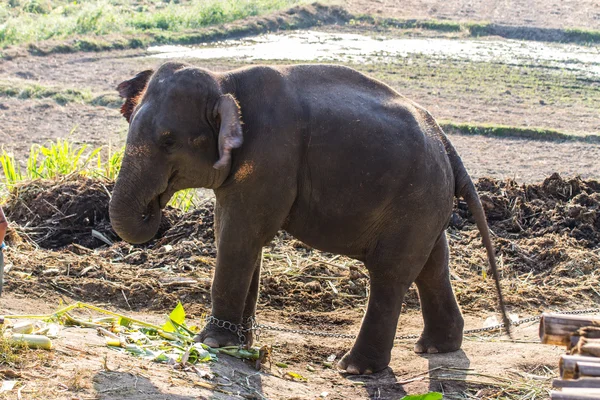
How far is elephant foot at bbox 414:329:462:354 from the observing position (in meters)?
7.58

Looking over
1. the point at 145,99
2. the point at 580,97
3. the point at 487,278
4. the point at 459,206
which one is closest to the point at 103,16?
the point at 580,97

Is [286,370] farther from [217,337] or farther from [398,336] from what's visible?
[398,336]

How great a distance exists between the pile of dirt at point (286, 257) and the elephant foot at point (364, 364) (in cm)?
143

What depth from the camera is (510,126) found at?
15969 millimetres

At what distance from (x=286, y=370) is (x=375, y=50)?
15892mm

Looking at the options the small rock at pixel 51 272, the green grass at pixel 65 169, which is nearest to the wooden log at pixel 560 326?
the small rock at pixel 51 272

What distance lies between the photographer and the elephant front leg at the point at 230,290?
6.70m

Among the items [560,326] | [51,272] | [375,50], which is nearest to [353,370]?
[560,326]

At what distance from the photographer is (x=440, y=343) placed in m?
7.58

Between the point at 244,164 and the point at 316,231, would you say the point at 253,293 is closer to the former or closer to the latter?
the point at 316,231

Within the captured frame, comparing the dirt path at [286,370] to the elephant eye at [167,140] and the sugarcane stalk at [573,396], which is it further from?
the sugarcane stalk at [573,396]

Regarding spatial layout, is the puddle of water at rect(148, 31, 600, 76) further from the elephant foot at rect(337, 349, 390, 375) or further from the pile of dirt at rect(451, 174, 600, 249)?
the elephant foot at rect(337, 349, 390, 375)

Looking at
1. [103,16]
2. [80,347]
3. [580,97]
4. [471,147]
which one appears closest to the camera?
[80,347]

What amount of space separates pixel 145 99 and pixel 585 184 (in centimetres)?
612
